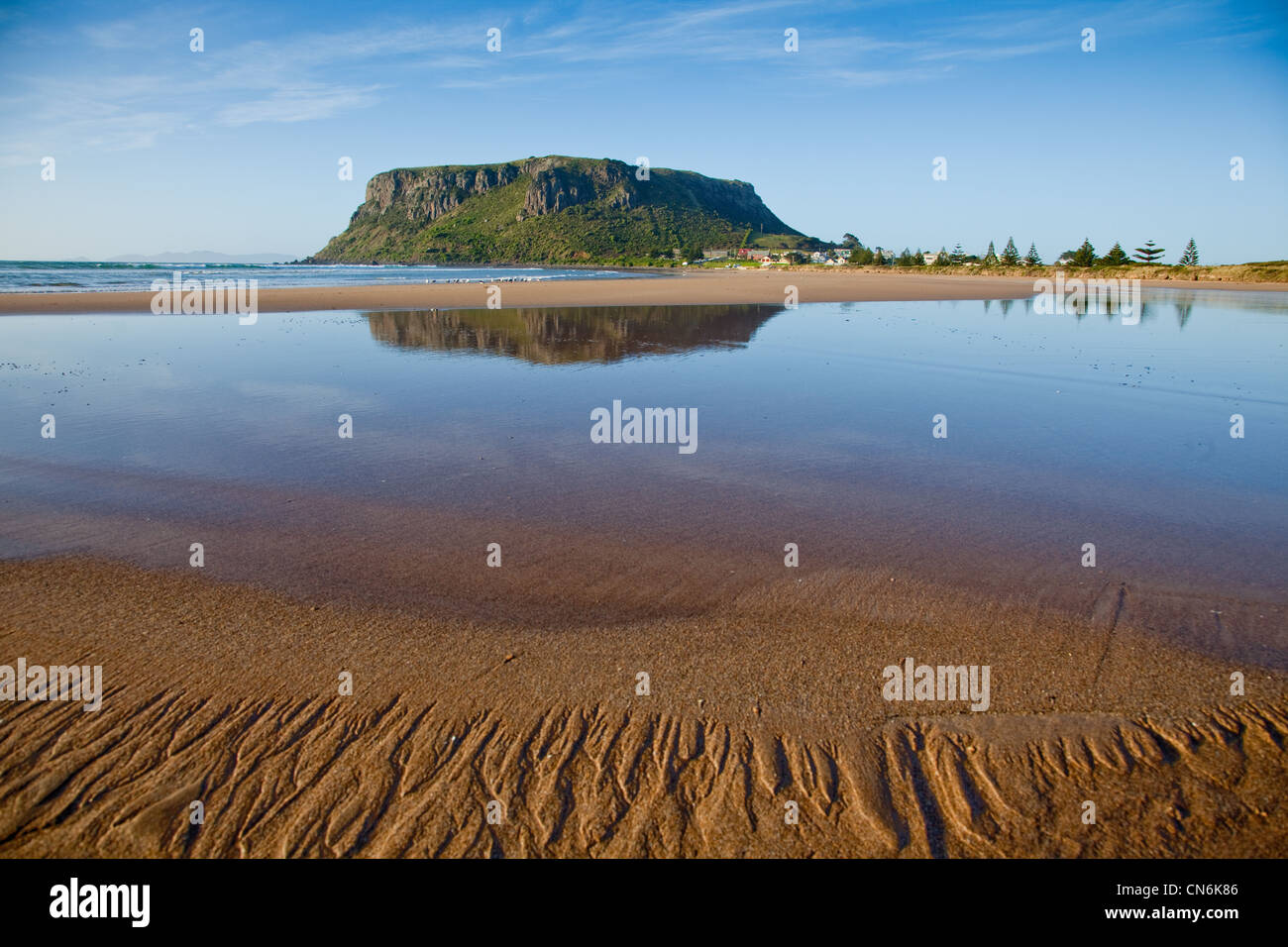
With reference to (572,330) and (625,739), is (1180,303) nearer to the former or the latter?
(572,330)

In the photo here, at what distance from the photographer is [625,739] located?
4879 millimetres

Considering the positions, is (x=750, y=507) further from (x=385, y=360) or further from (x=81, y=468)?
(x=385, y=360)

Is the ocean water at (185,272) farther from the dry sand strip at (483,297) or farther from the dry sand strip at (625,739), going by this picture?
the dry sand strip at (625,739)

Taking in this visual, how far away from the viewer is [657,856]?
403 cm

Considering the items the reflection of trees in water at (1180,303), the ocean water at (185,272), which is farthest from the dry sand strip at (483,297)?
the ocean water at (185,272)

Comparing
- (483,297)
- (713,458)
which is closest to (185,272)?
(483,297)

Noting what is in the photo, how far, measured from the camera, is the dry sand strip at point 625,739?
4141 mm

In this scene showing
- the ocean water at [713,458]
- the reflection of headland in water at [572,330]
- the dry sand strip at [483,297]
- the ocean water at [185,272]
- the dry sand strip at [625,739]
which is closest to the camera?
the dry sand strip at [625,739]

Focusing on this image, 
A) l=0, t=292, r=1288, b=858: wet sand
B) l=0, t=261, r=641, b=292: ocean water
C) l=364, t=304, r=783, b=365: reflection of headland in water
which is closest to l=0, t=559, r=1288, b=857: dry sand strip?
l=0, t=292, r=1288, b=858: wet sand

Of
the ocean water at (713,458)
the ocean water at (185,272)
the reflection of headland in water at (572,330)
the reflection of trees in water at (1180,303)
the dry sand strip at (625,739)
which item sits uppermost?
the ocean water at (185,272)

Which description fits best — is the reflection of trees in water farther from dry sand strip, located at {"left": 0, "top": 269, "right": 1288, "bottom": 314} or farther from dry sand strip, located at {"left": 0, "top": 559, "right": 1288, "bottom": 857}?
dry sand strip, located at {"left": 0, "top": 559, "right": 1288, "bottom": 857}

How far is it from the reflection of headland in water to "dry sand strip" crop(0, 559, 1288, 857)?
15223 millimetres

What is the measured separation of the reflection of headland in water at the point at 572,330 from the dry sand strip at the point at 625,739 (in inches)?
599
